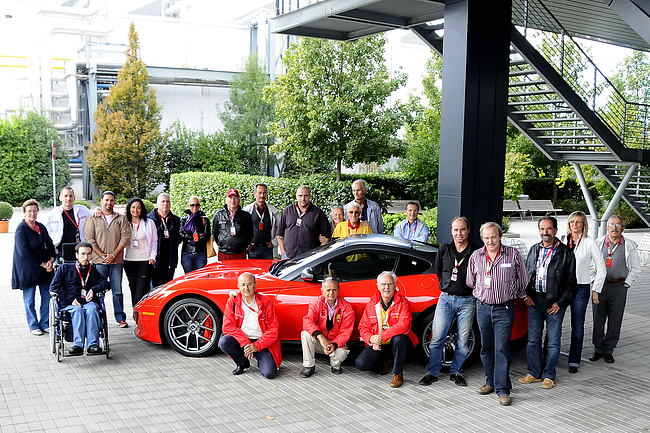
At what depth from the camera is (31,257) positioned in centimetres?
729

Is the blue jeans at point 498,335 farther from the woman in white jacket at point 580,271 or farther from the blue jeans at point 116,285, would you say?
the blue jeans at point 116,285

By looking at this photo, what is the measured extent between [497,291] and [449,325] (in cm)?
74

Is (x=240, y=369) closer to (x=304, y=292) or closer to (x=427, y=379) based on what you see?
(x=304, y=292)

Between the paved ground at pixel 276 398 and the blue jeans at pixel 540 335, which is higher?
the blue jeans at pixel 540 335

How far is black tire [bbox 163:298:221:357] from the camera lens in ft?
21.7

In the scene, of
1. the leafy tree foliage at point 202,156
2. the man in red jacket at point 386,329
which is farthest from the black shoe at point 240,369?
the leafy tree foliage at point 202,156

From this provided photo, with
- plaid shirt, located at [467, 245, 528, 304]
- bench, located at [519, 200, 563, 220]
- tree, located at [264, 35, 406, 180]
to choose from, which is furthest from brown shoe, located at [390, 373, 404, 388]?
bench, located at [519, 200, 563, 220]

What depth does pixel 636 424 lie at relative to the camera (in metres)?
5.11

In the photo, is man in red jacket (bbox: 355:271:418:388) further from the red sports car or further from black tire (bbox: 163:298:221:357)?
black tire (bbox: 163:298:221:357)

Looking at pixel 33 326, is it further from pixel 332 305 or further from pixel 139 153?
pixel 139 153

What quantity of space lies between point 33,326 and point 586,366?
693 centimetres

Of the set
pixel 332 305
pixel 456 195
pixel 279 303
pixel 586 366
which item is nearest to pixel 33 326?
pixel 279 303

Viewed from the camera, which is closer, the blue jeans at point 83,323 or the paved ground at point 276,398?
the paved ground at point 276,398

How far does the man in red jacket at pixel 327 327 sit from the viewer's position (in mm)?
6125
